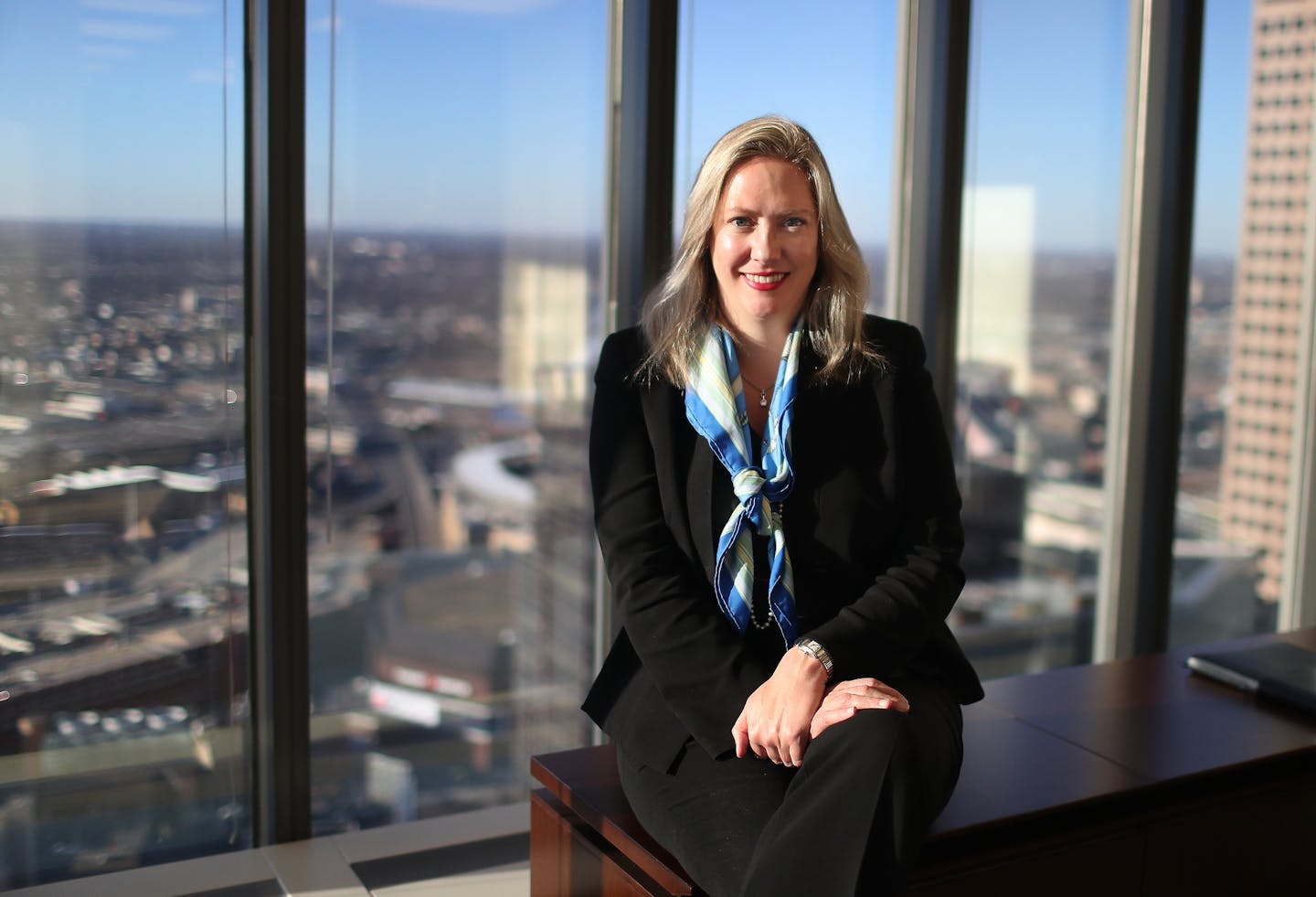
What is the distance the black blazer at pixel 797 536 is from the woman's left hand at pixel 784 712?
3.0 inches

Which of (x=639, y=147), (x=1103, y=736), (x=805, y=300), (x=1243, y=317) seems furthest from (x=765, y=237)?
(x=1243, y=317)

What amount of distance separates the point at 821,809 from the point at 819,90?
205cm

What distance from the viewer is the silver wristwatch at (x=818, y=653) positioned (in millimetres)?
1832

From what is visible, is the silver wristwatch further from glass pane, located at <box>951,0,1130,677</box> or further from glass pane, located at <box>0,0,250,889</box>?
glass pane, located at <box>951,0,1130,677</box>

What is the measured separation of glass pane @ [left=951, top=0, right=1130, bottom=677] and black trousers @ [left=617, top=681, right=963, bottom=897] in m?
1.77

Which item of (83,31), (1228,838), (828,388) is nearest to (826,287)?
(828,388)

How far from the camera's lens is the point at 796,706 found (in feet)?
5.85

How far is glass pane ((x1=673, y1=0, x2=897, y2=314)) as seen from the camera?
2863mm

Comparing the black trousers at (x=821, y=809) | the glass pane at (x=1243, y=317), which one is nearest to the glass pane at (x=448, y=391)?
the black trousers at (x=821, y=809)

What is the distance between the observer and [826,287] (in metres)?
2.10

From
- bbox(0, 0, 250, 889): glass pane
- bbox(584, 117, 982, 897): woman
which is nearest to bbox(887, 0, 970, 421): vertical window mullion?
bbox(584, 117, 982, 897): woman

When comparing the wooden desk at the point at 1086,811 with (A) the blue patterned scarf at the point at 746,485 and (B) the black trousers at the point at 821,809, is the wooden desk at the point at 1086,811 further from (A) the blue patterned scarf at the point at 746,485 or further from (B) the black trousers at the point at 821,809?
(A) the blue patterned scarf at the point at 746,485

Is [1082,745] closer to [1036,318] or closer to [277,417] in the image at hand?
[1036,318]

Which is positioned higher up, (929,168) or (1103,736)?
(929,168)
